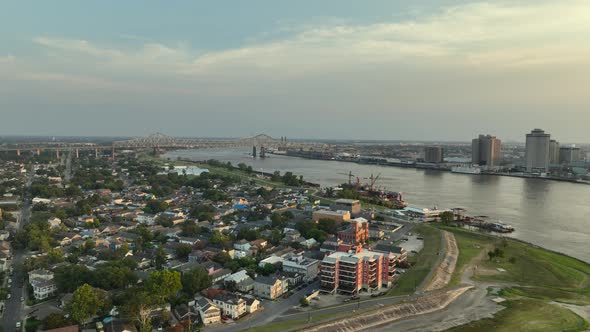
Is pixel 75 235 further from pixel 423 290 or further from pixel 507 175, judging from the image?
pixel 507 175

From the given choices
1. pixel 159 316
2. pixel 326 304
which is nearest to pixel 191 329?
pixel 159 316

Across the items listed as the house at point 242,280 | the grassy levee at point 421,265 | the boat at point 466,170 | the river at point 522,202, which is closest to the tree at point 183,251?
the house at point 242,280

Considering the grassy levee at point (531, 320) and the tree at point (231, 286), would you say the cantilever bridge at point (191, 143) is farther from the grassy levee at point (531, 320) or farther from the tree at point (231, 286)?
the grassy levee at point (531, 320)

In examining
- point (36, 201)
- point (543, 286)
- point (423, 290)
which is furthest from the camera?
point (36, 201)

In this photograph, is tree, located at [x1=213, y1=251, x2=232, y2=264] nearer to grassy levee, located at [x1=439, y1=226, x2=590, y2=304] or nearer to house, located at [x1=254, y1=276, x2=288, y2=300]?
house, located at [x1=254, y1=276, x2=288, y2=300]

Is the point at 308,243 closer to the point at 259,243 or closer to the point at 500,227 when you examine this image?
the point at 259,243

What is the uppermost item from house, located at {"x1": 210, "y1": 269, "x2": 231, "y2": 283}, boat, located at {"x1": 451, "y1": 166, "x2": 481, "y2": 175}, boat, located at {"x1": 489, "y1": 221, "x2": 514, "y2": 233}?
boat, located at {"x1": 451, "y1": 166, "x2": 481, "y2": 175}

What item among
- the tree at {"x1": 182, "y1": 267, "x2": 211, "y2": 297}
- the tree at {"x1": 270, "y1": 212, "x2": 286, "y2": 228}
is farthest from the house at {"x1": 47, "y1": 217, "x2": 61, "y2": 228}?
the tree at {"x1": 182, "y1": 267, "x2": 211, "y2": 297}

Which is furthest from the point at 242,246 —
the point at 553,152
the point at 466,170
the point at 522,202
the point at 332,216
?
the point at 553,152
